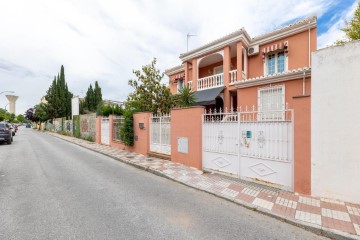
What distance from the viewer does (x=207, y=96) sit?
11.1 meters

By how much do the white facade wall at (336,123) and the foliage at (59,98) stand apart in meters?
37.6

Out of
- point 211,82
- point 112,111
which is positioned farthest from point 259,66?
point 112,111

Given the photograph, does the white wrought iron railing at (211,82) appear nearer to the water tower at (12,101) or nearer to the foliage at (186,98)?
the foliage at (186,98)

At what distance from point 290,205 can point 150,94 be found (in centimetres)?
972

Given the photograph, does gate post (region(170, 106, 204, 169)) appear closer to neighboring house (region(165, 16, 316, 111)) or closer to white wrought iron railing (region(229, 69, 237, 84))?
neighboring house (region(165, 16, 316, 111))

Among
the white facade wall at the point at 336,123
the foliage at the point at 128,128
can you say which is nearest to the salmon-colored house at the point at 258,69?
the white facade wall at the point at 336,123

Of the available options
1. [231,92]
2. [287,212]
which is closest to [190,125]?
[287,212]

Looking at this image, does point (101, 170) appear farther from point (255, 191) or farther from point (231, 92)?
point (231, 92)

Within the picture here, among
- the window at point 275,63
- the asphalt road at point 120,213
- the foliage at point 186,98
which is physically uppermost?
the window at point 275,63

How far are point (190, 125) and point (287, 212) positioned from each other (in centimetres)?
434

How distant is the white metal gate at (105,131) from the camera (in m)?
14.3

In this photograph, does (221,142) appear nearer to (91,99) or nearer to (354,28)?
(354,28)

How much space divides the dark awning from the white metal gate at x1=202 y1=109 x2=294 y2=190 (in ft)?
12.4

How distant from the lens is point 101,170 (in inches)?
281
